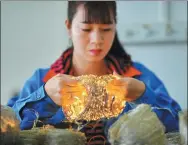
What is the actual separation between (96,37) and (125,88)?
108 mm

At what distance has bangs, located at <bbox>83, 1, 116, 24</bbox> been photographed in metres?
0.65

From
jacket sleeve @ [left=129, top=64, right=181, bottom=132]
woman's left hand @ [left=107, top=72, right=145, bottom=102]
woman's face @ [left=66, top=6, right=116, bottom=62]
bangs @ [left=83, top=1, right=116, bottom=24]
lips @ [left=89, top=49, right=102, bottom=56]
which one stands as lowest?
jacket sleeve @ [left=129, top=64, right=181, bottom=132]

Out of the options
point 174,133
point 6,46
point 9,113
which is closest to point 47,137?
point 9,113

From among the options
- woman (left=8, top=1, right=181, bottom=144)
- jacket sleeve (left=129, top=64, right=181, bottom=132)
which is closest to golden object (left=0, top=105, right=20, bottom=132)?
woman (left=8, top=1, right=181, bottom=144)

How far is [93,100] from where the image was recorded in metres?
0.58

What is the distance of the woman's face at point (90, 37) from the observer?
650mm

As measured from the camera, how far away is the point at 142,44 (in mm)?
1316

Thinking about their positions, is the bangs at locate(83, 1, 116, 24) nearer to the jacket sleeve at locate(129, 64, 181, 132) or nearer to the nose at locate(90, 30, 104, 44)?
the nose at locate(90, 30, 104, 44)

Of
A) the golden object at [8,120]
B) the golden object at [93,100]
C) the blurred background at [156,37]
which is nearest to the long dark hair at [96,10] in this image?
the golden object at [93,100]

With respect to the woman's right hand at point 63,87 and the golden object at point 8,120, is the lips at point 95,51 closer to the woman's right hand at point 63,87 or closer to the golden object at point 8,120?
the woman's right hand at point 63,87

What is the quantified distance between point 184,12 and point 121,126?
89 cm

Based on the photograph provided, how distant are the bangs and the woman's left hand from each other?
11cm

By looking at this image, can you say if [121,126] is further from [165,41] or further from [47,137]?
[165,41]

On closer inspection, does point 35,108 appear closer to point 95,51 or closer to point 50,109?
point 50,109
